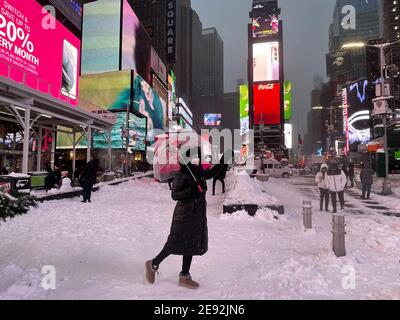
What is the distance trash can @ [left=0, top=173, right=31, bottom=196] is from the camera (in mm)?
9595

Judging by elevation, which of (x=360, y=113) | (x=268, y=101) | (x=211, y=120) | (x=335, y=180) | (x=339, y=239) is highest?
(x=211, y=120)

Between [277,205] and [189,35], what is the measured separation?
169 m

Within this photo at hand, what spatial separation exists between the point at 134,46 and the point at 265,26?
65039mm

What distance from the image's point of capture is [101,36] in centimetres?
4662

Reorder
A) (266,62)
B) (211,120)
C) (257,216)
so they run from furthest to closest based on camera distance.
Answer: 1. (211,120)
2. (266,62)
3. (257,216)

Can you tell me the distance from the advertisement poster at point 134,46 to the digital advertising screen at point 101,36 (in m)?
1.16

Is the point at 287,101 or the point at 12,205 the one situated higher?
the point at 287,101

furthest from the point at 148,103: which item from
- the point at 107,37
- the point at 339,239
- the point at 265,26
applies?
the point at 265,26

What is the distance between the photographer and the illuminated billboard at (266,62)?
91625mm

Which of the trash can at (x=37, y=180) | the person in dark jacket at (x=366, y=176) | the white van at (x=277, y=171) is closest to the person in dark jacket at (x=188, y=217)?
the trash can at (x=37, y=180)

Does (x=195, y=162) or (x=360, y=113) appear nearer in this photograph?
(x=195, y=162)

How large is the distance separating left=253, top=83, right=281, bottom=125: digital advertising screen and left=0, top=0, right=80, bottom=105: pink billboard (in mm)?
69773

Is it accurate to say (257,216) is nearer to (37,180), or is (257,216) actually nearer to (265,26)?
(37,180)

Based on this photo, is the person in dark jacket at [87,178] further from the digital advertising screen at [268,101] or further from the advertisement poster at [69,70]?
the digital advertising screen at [268,101]
